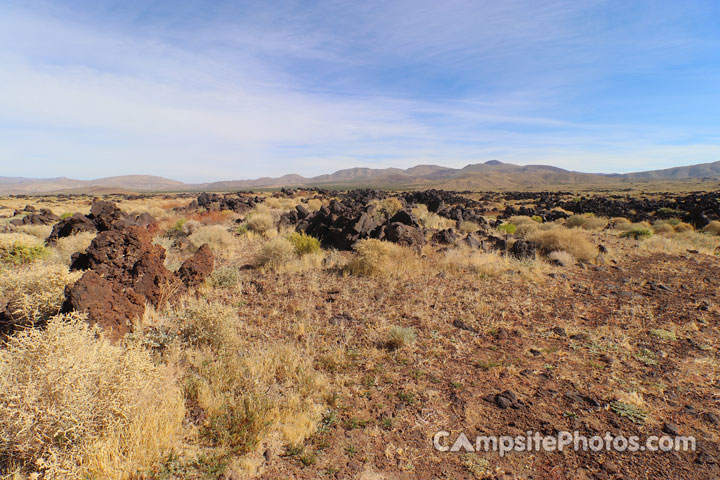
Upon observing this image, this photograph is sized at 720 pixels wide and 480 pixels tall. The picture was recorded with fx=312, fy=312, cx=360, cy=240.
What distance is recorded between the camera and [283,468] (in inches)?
118

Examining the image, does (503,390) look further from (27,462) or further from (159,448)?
(27,462)

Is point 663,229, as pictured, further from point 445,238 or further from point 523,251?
point 445,238

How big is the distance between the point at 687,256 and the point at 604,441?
12.8m

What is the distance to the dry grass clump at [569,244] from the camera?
426 inches

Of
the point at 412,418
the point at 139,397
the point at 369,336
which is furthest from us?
the point at 369,336

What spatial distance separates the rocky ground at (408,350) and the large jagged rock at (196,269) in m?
0.03

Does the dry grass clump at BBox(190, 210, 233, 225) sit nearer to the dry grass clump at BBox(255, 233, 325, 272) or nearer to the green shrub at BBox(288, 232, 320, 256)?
the green shrub at BBox(288, 232, 320, 256)

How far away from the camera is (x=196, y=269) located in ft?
24.8

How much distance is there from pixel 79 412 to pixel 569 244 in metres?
13.0

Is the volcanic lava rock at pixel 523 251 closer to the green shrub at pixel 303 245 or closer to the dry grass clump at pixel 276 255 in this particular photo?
the green shrub at pixel 303 245

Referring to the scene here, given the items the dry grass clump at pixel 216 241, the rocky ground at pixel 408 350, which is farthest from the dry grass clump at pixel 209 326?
the dry grass clump at pixel 216 241

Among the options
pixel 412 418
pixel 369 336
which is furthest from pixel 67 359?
pixel 369 336

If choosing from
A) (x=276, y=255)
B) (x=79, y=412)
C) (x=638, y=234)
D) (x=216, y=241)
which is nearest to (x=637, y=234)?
(x=638, y=234)

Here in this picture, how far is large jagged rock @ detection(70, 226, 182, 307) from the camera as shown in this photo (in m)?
6.06
